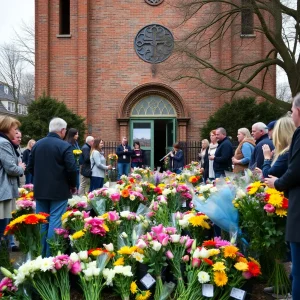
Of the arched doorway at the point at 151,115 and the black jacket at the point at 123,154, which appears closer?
the black jacket at the point at 123,154

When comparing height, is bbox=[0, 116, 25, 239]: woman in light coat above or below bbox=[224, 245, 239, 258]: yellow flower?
above

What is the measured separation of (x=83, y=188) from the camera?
11.7 m

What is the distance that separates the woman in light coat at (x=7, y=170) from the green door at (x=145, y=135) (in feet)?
53.1

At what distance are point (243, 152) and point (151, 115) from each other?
13.7 m

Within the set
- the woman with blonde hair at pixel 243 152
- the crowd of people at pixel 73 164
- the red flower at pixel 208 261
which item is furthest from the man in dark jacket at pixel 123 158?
the red flower at pixel 208 261

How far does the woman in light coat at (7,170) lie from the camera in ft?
19.3

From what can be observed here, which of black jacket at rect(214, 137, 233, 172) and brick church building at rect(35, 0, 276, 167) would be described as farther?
brick church building at rect(35, 0, 276, 167)

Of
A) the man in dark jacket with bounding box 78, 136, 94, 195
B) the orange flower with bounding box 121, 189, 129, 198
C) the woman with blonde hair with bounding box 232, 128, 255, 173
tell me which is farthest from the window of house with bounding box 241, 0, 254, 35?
the orange flower with bounding box 121, 189, 129, 198

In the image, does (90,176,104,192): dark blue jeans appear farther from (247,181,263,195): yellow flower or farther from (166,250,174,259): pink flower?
(166,250,174,259): pink flower

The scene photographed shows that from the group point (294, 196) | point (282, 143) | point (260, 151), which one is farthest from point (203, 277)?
point (260, 151)

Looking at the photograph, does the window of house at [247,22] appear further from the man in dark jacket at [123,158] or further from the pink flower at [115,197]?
the pink flower at [115,197]

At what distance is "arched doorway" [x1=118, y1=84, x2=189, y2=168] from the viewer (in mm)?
21969

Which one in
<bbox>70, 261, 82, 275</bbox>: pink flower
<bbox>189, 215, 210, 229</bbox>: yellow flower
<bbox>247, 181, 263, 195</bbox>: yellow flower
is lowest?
<bbox>70, 261, 82, 275</bbox>: pink flower

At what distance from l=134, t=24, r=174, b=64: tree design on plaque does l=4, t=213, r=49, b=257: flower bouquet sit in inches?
685
